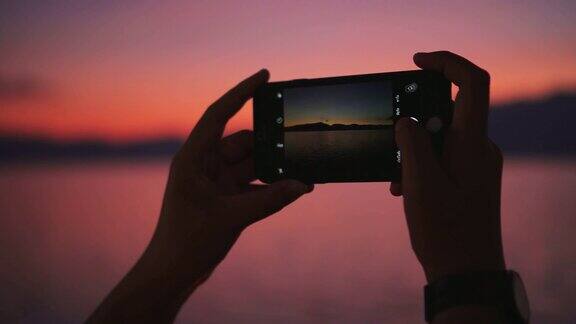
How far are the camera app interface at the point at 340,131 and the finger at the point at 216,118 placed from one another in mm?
251

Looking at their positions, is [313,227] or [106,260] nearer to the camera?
[106,260]

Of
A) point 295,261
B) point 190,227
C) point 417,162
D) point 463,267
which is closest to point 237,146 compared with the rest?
point 190,227

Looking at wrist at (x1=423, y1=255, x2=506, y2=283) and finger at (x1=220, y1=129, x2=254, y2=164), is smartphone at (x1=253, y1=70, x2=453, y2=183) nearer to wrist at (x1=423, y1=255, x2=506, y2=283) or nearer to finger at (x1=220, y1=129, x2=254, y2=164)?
finger at (x1=220, y1=129, x2=254, y2=164)

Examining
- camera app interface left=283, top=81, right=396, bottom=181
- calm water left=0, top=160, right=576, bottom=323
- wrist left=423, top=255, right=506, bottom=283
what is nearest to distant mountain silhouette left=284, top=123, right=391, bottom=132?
camera app interface left=283, top=81, right=396, bottom=181

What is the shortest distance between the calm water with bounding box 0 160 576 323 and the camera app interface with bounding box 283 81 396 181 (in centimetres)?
116

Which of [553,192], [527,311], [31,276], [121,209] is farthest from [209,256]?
[553,192]

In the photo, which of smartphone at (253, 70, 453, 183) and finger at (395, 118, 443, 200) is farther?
smartphone at (253, 70, 453, 183)

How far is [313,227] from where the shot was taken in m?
4.23

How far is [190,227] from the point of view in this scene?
1.22m

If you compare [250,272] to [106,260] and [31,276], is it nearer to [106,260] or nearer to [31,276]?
[106,260]

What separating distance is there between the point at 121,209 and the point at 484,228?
5060 mm

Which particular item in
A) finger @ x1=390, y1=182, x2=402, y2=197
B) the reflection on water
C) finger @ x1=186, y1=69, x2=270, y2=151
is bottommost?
finger @ x1=390, y1=182, x2=402, y2=197

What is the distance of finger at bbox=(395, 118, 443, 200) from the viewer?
3.15 ft

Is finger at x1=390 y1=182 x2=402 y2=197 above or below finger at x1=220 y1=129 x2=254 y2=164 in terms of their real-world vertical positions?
below
